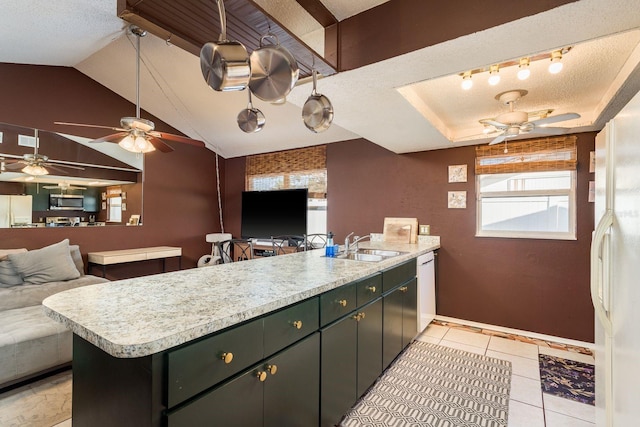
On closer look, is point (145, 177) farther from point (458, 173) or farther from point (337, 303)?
point (458, 173)

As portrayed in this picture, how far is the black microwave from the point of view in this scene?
3693 millimetres

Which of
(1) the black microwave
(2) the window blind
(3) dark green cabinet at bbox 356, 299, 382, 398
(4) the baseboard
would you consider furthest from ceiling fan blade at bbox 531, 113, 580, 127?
(1) the black microwave

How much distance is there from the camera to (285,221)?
15.5 ft

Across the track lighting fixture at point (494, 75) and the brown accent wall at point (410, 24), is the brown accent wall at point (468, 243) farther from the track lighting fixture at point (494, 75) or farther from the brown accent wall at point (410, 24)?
the brown accent wall at point (410, 24)

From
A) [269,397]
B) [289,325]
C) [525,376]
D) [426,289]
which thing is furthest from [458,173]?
[269,397]

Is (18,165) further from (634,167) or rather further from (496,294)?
(496,294)

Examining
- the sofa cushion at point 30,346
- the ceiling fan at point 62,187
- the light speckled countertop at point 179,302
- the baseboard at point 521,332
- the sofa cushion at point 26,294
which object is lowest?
the baseboard at point 521,332

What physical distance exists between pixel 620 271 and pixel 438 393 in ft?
5.07

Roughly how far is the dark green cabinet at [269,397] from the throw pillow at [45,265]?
3.21 meters

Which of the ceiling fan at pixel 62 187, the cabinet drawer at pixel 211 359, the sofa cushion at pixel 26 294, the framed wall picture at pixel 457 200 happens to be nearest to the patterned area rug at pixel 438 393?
the cabinet drawer at pixel 211 359

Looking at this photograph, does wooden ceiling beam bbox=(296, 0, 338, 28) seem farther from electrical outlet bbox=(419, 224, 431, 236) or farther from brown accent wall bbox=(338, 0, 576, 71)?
electrical outlet bbox=(419, 224, 431, 236)

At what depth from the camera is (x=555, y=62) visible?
1.95m

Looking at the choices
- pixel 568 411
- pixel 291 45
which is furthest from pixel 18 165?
pixel 568 411

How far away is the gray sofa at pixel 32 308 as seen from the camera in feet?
7.00
